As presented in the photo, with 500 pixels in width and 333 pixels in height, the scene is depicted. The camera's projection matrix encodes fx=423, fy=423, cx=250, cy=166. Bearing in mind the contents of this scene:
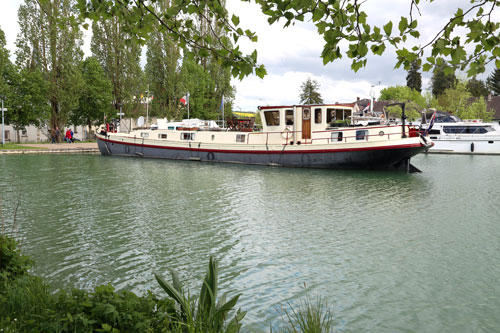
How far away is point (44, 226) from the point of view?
33.0 feet

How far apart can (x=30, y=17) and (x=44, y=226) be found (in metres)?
39.2

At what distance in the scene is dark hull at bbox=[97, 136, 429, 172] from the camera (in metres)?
23.8

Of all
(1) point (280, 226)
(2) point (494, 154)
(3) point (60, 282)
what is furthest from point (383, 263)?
(2) point (494, 154)

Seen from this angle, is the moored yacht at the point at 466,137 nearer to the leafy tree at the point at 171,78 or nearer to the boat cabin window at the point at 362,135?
the boat cabin window at the point at 362,135

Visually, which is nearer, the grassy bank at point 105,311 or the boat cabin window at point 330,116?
the grassy bank at point 105,311

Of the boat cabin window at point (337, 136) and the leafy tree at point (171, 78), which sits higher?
the leafy tree at point (171, 78)

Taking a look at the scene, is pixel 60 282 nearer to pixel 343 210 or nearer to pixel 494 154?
pixel 343 210

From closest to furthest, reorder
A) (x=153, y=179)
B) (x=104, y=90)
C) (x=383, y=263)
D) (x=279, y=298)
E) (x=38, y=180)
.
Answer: (x=279, y=298) → (x=383, y=263) → (x=38, y=180) → (x=153, y=179) → (x=104, y=90)

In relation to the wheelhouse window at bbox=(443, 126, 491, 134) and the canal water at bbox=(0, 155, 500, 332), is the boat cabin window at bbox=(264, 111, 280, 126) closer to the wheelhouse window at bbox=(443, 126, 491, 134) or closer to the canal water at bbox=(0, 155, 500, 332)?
the canal water at bbox=(0, 155, 500, 332)

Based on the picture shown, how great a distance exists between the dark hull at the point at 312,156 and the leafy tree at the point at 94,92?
1690cm

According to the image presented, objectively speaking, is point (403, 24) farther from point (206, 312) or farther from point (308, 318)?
point (206, 312)

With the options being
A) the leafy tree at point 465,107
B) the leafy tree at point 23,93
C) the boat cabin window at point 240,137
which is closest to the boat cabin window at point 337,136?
the boat cabin window at point 240,137

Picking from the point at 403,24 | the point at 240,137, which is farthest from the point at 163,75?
the point at 403,24

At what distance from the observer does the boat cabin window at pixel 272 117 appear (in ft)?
89.8
